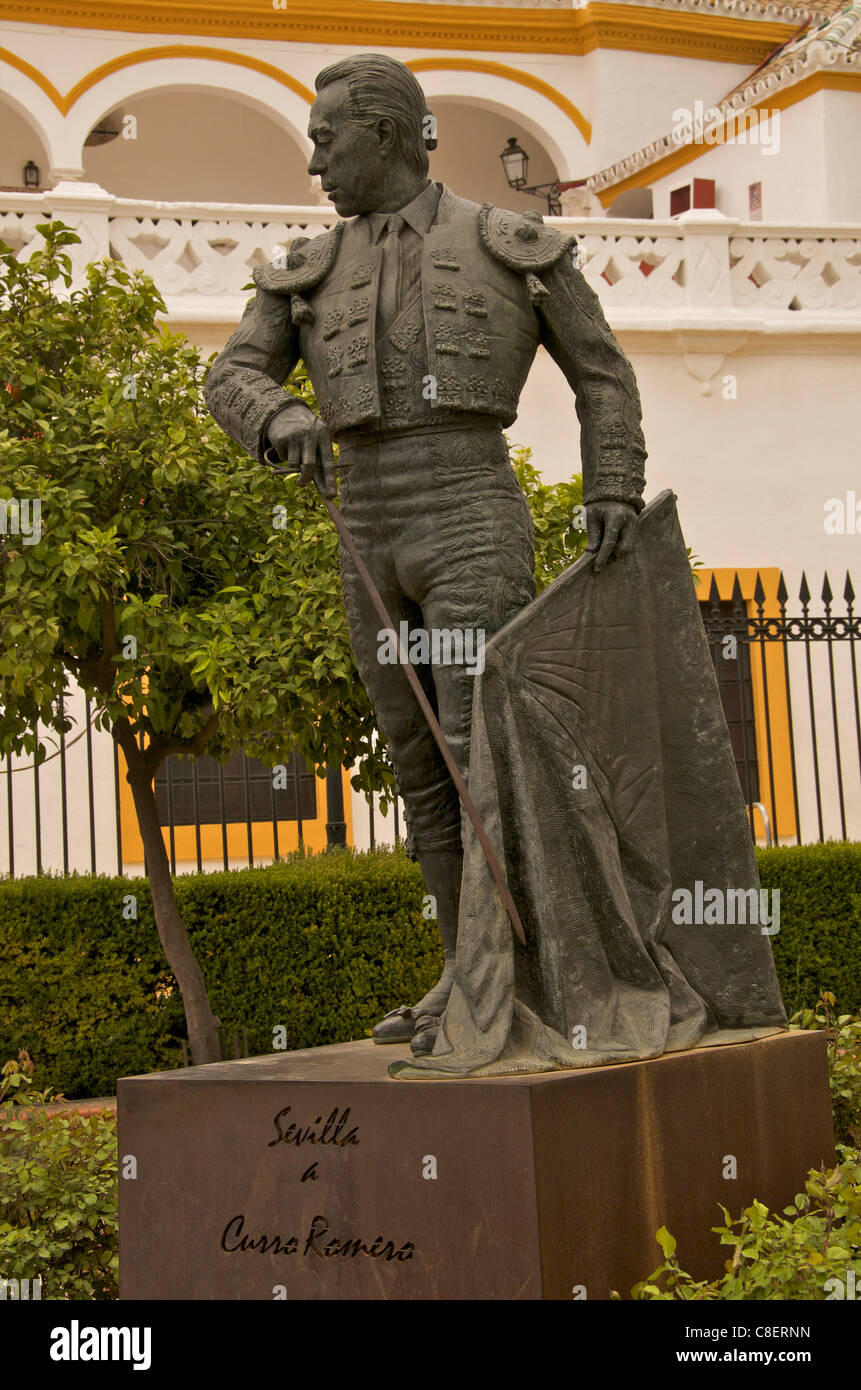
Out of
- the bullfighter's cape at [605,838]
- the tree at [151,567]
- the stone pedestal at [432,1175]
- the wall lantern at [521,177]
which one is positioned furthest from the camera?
the wall lantern at [521,177]

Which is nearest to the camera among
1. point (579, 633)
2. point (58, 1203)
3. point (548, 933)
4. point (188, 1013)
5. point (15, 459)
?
point (548, 933)

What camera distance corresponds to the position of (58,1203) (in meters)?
5.01

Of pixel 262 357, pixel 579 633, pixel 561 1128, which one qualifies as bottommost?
pixel 561 1128

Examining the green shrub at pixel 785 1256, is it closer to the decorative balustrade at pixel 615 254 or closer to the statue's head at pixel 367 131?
the statue's head at pixel 367 131

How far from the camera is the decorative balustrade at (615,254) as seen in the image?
40.5ft

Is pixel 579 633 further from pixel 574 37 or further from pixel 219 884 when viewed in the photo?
pixel 574 37

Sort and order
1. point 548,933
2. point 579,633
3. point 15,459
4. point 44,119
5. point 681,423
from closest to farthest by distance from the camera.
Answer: point 548,933 < point 579,633 < point 15,459 < point 681,423 < point 44,119

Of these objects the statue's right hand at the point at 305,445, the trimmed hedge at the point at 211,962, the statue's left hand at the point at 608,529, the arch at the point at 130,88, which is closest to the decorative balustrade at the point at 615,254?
the arch at the point at 130,88

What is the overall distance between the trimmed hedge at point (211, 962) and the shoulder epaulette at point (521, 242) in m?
5.06

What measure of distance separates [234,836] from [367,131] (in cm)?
1002

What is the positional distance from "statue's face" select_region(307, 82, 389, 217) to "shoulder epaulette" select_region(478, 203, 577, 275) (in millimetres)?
292

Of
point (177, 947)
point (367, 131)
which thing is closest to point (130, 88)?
point (177, 947)

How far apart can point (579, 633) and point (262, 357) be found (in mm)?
1106
